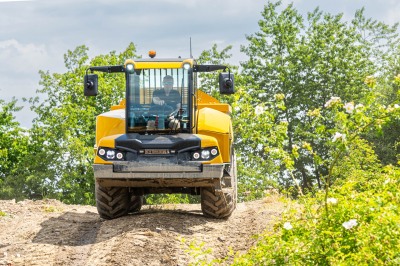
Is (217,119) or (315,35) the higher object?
(315,35)

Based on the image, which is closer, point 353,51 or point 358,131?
point 358,131

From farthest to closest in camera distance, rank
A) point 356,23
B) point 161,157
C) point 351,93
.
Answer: point 356,23, point 351,93, point 161,157

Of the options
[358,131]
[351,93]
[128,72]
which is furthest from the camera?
[351,93]

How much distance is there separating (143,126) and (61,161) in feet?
77.2

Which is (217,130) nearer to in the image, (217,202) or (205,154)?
(205,154)

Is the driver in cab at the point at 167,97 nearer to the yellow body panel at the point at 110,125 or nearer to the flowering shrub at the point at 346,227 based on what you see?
the yellow body panel at the point at 110,125

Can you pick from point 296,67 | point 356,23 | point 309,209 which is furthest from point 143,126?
point 356,23

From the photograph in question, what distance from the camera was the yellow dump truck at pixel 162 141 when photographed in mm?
12531

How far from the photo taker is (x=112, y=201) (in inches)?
543

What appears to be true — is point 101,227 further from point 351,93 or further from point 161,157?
point 351,93

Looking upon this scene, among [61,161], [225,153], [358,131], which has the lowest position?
[61,161]

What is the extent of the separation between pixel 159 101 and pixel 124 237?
2721 millimetres

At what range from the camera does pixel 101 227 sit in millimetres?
12938

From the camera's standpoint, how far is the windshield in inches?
520
